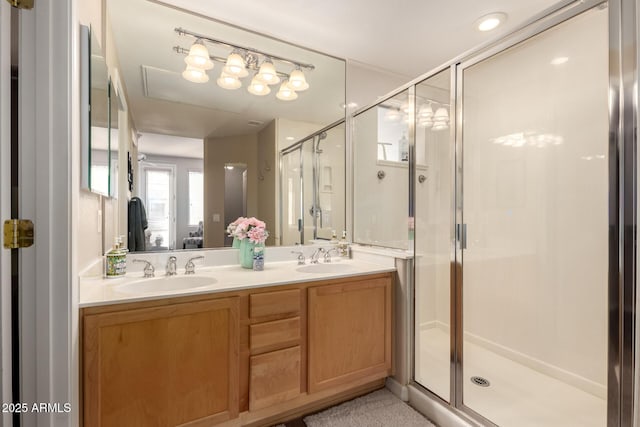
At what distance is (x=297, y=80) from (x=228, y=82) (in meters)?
0.53

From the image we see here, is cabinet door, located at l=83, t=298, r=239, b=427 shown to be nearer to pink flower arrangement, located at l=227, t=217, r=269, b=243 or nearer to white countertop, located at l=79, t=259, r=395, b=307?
white countertop, located at l=79, t=259, r=395, b=307

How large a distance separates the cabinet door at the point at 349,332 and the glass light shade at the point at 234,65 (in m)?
1.56

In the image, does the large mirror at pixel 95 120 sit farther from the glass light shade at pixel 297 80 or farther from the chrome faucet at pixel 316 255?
the chrome faucet at pixel 316 255

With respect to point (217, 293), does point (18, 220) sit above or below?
above

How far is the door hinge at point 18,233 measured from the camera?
979 millimetres

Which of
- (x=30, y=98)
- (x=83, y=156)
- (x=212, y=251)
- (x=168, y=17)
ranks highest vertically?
(x=168, y=17)

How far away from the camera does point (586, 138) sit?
6.44ft

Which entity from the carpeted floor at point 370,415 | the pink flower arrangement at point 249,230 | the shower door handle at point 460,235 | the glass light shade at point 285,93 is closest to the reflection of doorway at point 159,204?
the pink flower arrangement at point 249,230

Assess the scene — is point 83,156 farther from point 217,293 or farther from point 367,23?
point 367,23

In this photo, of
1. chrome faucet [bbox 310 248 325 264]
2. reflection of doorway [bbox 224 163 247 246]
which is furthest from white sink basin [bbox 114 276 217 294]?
chrome faucet [bbox 310 248 325 264]

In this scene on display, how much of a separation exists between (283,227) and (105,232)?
1.12m

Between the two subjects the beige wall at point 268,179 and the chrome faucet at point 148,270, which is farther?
the beige wall at point 268,179

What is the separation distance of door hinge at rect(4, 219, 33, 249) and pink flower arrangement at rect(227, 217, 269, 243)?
→ 3.61ft

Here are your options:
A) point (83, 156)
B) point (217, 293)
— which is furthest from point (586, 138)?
point (83, 156)
